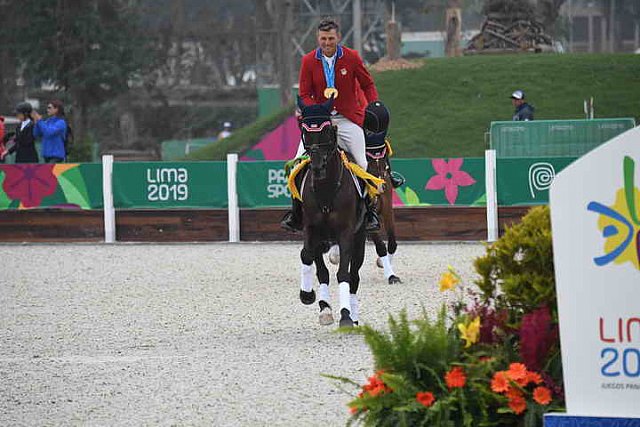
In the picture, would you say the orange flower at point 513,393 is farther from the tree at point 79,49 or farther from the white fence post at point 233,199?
the tree at point 79,49

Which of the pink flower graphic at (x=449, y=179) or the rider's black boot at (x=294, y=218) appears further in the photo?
the pink flower graphic at (x=449, y=179)

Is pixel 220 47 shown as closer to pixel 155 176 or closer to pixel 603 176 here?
pixel 155 176

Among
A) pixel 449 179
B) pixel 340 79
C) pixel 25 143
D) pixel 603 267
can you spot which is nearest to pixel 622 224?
pixel 603 267

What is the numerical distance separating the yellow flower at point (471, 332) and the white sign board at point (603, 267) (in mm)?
861

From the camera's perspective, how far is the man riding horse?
12.0 m

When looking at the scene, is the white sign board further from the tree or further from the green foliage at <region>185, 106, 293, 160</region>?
the tree

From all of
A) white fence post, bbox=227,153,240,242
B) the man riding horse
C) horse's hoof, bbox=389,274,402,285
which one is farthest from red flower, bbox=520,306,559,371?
white fence post, bbox=227,153,240,242

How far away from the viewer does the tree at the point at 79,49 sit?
1986 inches

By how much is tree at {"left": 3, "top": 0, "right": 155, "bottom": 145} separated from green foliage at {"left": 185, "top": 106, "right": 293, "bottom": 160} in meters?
11.5

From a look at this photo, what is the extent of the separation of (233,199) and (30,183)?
3649 mm

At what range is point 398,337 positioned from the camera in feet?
21.4

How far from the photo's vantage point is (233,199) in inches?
893

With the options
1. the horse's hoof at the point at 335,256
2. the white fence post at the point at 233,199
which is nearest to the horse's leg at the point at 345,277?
the horse's hoof at the point at 335,256

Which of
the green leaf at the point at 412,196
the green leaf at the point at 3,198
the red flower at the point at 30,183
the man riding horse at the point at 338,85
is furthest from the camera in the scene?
the green leaf at the point at 3,198
